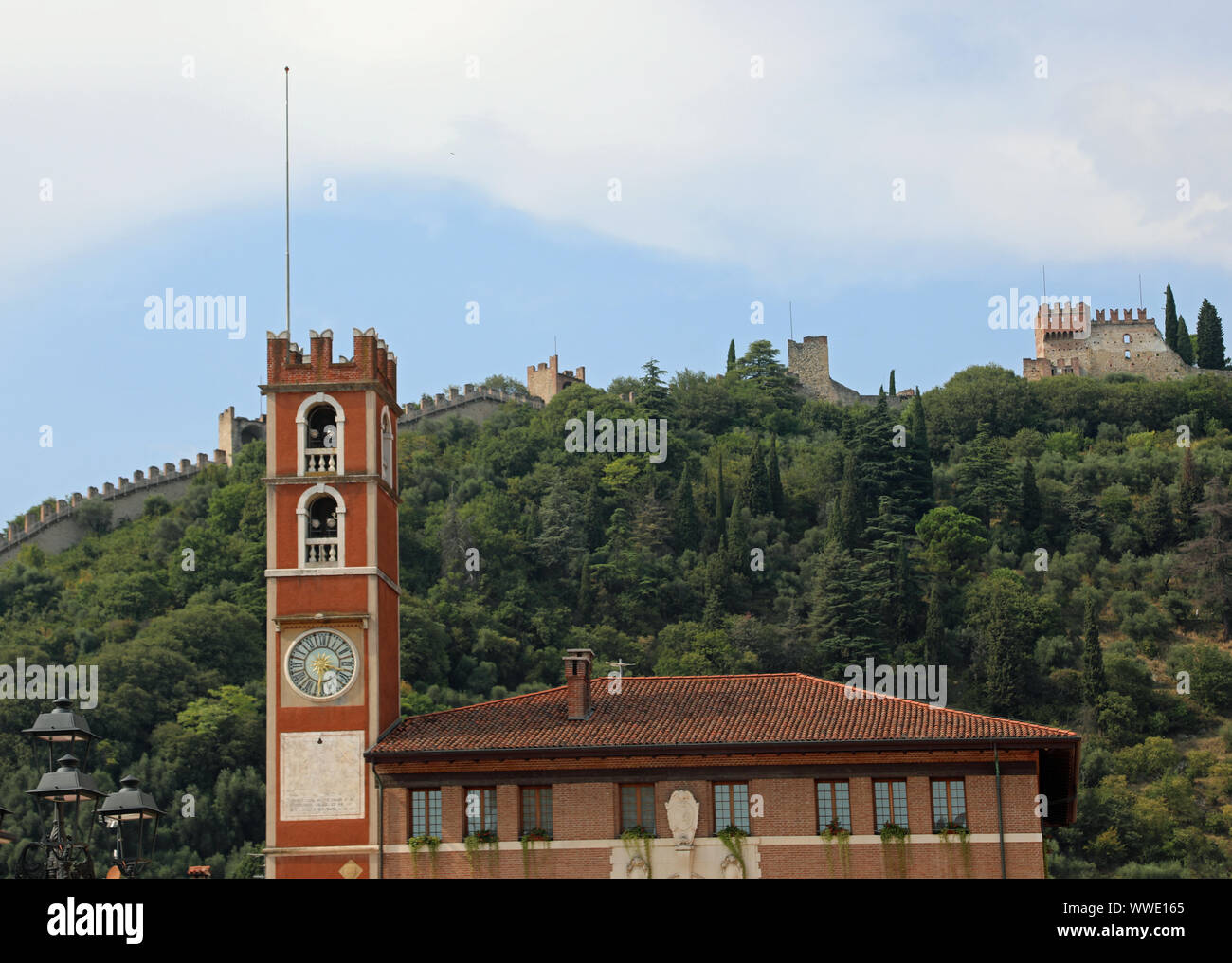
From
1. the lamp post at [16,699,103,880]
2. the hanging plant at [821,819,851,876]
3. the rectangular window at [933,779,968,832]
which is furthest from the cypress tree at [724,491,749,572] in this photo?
the lamp post at [16,699,103,880]

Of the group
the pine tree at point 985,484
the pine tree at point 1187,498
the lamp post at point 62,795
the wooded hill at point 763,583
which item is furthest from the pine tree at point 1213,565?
the lamp post at point 62,795

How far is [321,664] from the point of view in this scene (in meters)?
45.9

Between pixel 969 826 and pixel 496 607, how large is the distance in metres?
85.5

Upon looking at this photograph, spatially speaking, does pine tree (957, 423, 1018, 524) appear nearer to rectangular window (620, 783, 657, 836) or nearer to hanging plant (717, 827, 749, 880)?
rectangular window (620, 783, 657, 836)

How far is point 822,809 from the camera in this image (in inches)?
1670

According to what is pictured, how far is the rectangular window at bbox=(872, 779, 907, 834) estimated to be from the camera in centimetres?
4231

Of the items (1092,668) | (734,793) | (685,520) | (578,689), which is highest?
(685,520)

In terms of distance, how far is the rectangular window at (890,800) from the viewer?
139 ft

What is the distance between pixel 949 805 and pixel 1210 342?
14135 cm

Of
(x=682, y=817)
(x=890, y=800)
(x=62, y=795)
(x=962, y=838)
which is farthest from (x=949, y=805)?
(x=62, y=795)

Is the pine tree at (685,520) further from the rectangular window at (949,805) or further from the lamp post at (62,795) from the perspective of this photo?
the lamp post at (62,795)

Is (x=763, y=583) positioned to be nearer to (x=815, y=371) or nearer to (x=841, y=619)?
(x=841, y=619)

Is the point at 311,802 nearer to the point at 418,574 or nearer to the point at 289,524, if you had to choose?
the point at 289,524
